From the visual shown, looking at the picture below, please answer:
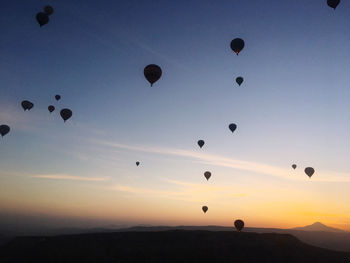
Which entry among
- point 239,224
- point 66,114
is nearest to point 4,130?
point 66,114

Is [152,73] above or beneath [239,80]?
beneath

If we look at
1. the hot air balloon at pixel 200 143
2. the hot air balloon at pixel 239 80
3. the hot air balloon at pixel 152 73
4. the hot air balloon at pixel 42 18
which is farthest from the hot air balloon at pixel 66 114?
the hot air balloon at pixel 239 80

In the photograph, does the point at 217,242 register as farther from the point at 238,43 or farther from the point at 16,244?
the point at 16,244

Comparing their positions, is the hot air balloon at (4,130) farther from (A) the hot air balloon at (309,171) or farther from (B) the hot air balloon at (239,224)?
(A) the hot air balloon at (309,171)

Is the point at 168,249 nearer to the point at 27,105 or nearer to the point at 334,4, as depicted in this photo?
the point at 27,105

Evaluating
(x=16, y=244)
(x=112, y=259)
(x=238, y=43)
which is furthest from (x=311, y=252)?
(x=16, y=244)
